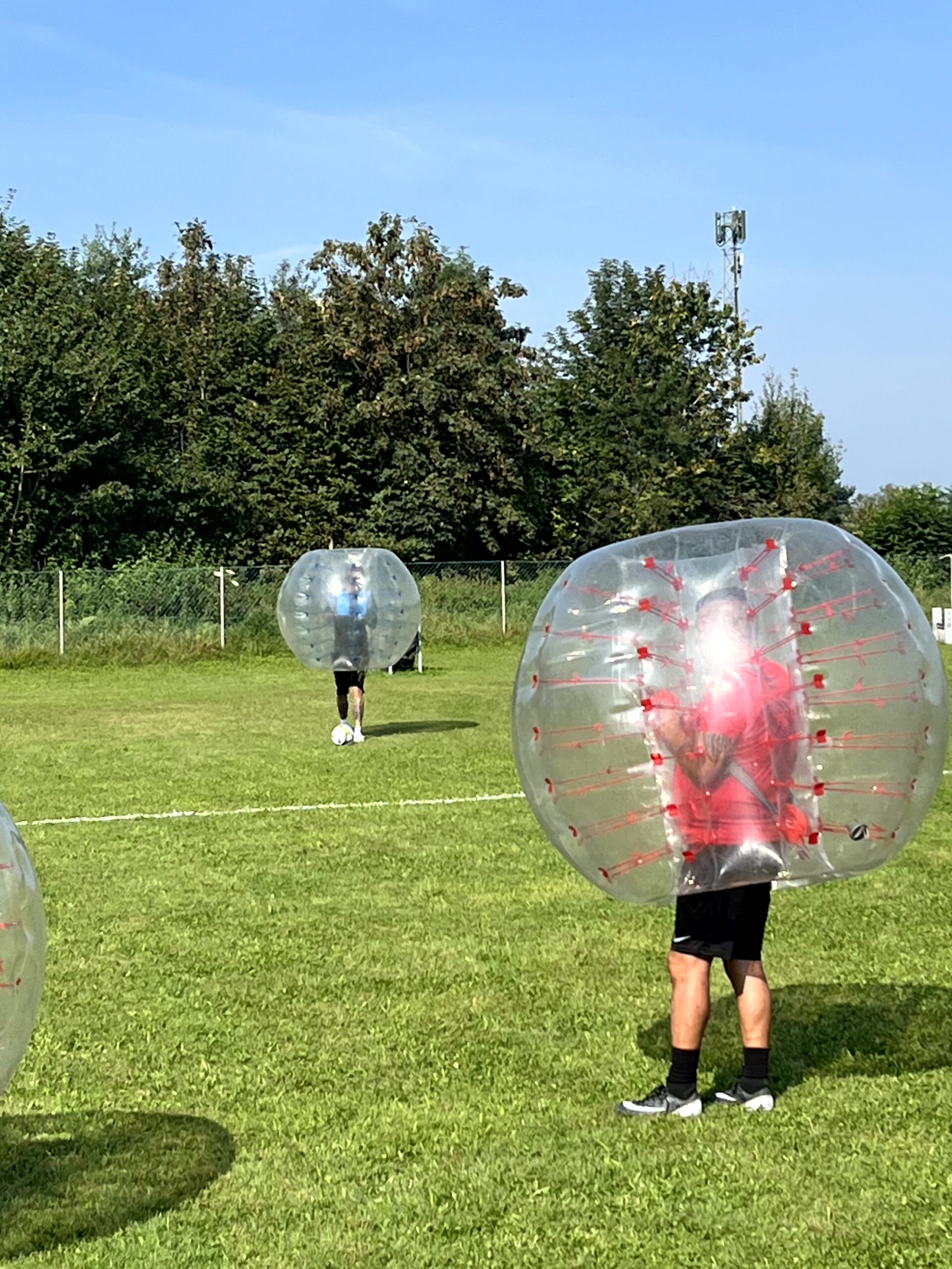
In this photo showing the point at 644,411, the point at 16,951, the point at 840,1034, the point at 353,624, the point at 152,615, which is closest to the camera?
the point at 16,951

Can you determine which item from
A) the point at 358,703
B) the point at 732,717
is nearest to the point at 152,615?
the point at 358,703

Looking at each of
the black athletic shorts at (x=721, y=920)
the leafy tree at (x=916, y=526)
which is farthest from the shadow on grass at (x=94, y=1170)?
the leafy tree at (x=916, y=526)

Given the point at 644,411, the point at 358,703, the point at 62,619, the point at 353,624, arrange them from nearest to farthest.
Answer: the point at 353,624 → the point at 358,703 → the point at 62,619 → the point at 644,411

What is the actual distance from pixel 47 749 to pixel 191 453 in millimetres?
31663

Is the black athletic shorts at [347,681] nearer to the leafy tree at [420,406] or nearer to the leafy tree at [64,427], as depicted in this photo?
the leafy tree at [64,427]

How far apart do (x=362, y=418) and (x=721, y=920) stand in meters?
43.0

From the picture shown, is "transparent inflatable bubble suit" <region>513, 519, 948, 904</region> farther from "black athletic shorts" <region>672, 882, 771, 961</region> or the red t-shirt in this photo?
"black athletic shorts" <region>672, 882, 771, 961</region>

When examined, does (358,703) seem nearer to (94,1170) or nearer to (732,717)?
(94,1170)

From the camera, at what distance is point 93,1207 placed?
4719mm

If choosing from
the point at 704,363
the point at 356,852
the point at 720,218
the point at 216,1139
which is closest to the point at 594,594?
the point at 216,1139

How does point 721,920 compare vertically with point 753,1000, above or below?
above

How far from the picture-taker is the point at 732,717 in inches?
199

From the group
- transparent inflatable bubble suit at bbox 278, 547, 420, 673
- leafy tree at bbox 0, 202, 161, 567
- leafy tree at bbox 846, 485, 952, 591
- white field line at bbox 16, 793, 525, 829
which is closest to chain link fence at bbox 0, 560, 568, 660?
leafy tree at bbox 0, 202, 161, 567

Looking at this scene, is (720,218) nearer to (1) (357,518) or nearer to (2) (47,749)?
(1) (357,518)
